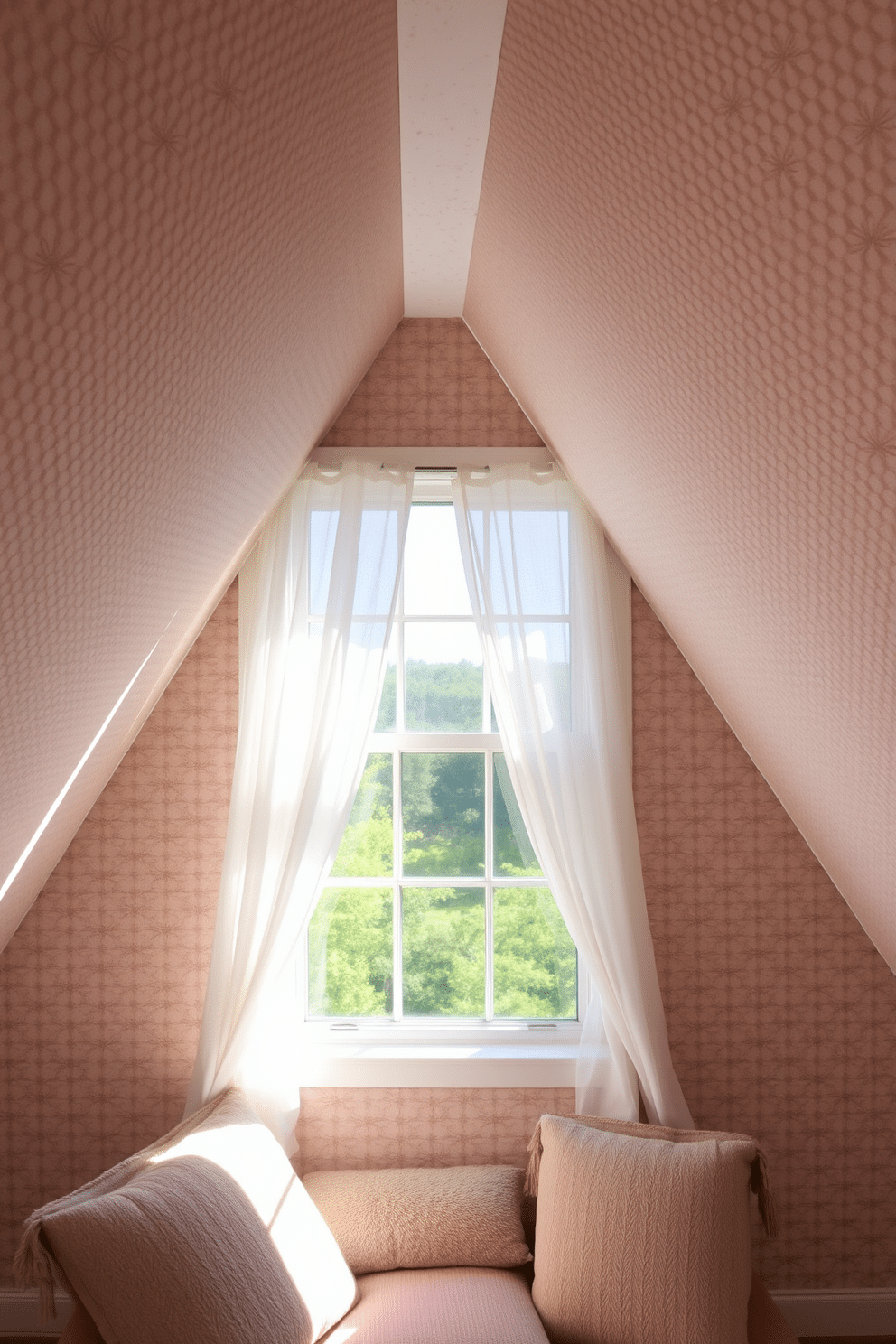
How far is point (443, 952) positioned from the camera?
2775mm

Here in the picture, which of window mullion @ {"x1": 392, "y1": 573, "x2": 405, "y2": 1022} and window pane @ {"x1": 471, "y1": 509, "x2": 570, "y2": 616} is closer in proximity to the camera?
window pane @ {"x1": 471, "y1": 509, "x2": 570, "y2": 616}

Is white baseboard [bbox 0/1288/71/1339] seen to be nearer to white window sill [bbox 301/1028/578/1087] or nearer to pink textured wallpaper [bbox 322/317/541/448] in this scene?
white window sill [bbox 301/1028/578/1087]

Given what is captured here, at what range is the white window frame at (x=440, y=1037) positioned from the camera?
101 inches

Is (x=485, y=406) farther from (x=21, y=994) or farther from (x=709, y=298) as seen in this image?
(x=21, y=994)

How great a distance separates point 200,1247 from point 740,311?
1.86 metres

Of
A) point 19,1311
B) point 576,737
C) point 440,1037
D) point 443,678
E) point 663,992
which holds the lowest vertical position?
point 19,1311

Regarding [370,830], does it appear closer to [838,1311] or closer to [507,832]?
[507,832]

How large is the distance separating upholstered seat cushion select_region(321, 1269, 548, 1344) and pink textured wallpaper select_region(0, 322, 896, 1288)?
41 cm

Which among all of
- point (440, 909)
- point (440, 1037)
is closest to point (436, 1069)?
point (440, 1037)

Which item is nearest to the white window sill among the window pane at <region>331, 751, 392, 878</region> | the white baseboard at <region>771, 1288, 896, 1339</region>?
the window pane at <region>331, 751, 392, 878</region>

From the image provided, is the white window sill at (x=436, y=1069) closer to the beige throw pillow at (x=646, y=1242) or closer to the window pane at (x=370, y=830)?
the beige throw pillow at (x=646, y=1242)

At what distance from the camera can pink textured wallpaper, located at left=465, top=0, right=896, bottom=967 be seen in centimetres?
96

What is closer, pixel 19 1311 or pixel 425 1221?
pixel 425 1221

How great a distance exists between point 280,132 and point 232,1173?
1958 mm
